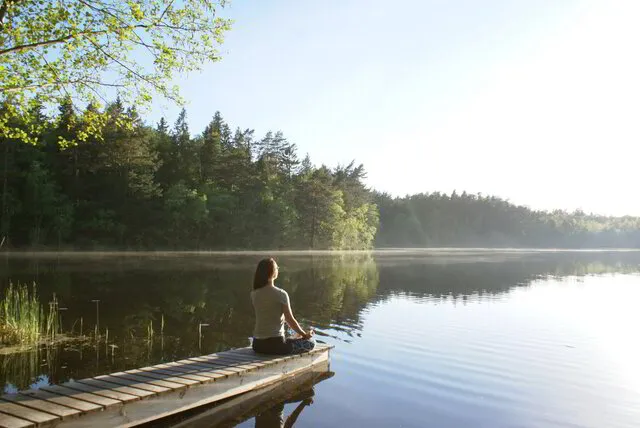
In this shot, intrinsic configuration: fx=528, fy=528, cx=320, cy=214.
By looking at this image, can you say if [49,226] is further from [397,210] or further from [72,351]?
[397,210]

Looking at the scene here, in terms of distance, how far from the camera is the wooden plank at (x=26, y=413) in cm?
601

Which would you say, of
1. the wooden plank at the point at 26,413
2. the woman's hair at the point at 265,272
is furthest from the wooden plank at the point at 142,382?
the woman's hair at the point at 265,272

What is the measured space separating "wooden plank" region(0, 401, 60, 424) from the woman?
365cm

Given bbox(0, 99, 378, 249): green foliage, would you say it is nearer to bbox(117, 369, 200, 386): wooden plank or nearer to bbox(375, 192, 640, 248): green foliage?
bbox(117, 369, 200, 386): wooden plank

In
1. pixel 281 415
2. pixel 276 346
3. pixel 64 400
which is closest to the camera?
pixel 64 400

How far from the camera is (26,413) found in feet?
20.4

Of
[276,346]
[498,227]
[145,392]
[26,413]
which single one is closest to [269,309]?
[276,346]

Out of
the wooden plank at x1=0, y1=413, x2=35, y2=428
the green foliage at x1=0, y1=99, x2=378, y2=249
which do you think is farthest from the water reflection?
the green foliage at x1=0, y1=99, x2=378, y2=249

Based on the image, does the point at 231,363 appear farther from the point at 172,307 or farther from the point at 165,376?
the point at 172,307

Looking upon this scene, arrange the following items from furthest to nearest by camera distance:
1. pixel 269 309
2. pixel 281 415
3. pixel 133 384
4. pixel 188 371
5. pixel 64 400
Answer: pixel 269 309 → pixel 188 371 → pixel 281 415 → pixel 133 384 → pixel 64 400

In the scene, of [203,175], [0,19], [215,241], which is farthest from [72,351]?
[203,175]

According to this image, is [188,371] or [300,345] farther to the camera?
[300,345]

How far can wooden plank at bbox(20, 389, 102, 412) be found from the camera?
641cm

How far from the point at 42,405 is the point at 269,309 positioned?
12.5ft
